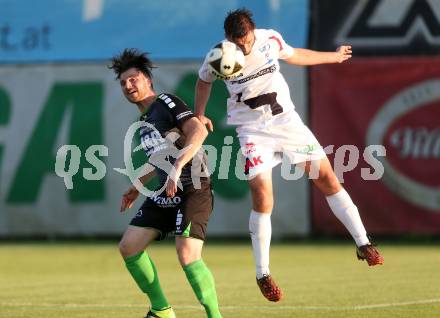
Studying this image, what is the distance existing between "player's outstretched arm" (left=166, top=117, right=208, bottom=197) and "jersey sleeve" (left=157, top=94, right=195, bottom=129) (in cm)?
5

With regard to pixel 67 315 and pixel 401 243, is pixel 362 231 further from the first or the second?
pixel 401 243

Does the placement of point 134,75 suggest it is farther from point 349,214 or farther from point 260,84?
point 349,214

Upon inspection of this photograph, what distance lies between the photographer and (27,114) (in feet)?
65.2

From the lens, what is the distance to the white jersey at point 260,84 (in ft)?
33.2

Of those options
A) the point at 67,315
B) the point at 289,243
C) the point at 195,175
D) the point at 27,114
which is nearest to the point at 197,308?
the point at 67,315

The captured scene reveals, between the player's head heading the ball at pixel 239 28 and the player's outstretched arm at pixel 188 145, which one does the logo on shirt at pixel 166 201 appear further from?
the player's head heading the ball at pixel 239 28

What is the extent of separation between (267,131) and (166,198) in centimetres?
136

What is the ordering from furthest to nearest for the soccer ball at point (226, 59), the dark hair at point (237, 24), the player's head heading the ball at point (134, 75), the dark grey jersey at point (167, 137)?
the dark hair at point (237, 24)
the soccer ball at point (226, 59)
the player's head heading the ball at point (134, 75)
the dark grey jersey at point (167, 137)

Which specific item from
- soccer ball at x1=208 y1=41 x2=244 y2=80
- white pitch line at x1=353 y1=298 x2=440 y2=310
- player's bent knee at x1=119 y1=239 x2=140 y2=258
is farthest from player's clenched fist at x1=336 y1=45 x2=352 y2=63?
player's bent knee at x1=119 y1=239 x2=140 y2=258

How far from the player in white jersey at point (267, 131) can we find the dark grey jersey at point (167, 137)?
0.80 m

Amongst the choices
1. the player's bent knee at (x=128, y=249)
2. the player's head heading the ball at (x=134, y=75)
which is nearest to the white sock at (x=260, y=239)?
the player's bent knee at (x=128, y=249)

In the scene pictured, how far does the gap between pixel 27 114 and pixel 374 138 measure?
5.72 m

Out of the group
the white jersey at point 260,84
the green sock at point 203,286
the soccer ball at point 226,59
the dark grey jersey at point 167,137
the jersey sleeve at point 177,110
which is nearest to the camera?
the green sock at point 203,286

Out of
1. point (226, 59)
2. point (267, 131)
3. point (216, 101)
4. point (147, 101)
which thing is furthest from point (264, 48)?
point (216, 101)
